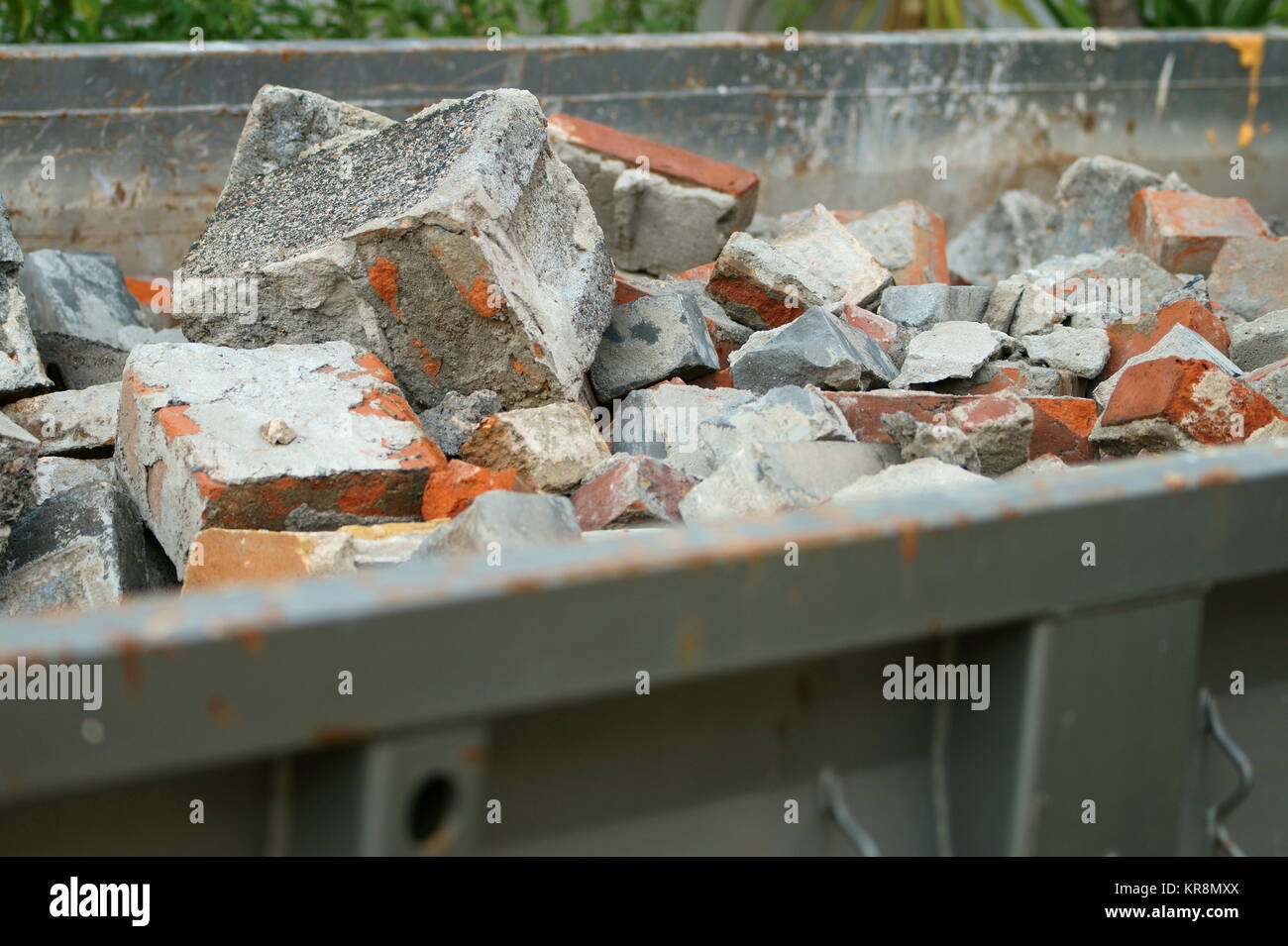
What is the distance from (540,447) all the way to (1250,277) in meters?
2.25

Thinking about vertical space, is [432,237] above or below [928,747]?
above

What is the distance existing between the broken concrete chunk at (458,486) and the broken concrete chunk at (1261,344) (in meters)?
1.78

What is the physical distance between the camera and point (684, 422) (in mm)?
2617

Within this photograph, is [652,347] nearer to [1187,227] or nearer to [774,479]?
[774,479]

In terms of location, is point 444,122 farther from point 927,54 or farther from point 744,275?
point 927,54

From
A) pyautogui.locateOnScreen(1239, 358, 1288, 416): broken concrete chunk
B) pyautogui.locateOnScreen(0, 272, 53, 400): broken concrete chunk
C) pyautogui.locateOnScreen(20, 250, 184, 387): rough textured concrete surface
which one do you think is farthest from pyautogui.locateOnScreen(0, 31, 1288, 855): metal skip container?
pyautogui.locateOnScreen(20, 250, 184, 387): rough textured concrete surface

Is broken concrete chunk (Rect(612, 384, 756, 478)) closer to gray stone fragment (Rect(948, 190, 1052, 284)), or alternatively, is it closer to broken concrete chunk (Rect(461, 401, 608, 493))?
broken concrete chunk (Rect(461, 401, 608, 493))

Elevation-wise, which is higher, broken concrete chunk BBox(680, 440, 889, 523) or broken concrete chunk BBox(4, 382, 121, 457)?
broken concrete chunk BBox(680, 440, 889, 523)

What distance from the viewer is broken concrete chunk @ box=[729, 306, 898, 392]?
2.70 metres

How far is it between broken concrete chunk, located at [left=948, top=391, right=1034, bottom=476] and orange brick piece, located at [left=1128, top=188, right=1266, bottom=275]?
1773 mm

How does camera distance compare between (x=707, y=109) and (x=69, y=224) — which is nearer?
(x=69, y=224)

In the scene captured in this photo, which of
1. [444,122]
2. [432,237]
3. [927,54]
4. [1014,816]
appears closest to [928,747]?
[1014,816]

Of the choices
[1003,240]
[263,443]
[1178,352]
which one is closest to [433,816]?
[263,443]

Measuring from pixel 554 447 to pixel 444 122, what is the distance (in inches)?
30.8
